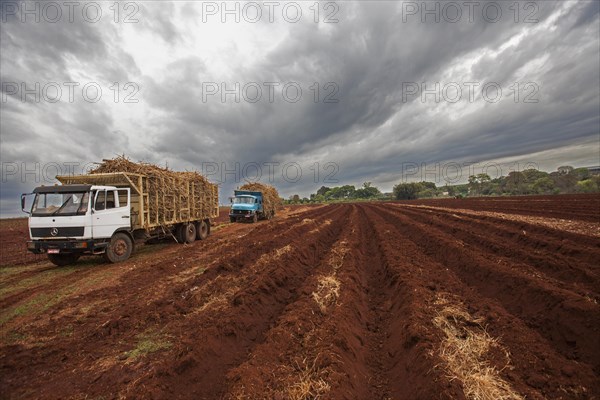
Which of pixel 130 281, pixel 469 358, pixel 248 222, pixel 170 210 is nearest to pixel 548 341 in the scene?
pixel 469 358

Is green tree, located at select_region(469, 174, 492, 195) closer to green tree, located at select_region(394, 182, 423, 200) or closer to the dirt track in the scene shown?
green tree, located at select_region(394, 182, 423, 200)

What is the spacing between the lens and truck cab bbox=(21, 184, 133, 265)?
29.1 feet

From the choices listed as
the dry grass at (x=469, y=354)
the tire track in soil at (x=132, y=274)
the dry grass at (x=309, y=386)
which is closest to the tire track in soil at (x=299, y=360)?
the dry grass at (x=309, y=386)

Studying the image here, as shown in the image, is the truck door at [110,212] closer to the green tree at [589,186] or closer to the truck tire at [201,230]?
the truck tire at [201,230]

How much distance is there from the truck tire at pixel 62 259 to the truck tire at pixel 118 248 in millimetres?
1405

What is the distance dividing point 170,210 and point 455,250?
11.0 m

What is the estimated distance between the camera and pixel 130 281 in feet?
24.6

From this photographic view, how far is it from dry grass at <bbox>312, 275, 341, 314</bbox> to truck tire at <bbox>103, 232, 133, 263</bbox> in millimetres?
7486

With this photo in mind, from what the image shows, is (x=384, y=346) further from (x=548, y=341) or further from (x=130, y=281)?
(x=130, y=281)

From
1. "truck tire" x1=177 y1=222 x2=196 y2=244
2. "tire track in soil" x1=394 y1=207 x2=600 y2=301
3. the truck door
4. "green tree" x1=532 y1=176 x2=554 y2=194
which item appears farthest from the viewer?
"green tree" x1=532 y1=176 x2=554 y2=194

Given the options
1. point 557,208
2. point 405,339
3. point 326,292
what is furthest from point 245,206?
point 557,208

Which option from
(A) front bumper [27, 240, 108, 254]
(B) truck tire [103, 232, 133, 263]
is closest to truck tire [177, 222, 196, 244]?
(B) truck tire [103, 232, 133, 263]

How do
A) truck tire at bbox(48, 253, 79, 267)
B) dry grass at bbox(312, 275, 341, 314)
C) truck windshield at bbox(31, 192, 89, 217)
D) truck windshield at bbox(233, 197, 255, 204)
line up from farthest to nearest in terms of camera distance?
truck windshield at bbox(233, 197, 255, 204)
truck tire at bbox(48, 253, 79, 267)
truck windshield at bbox(31, 192, 89, 217)
dry grass at bbox(312, 275, 341, 314)

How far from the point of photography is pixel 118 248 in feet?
32.9
